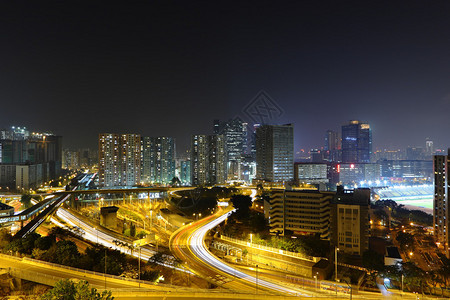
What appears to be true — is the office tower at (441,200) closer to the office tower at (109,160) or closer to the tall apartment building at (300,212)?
the tall apartment building at (300,212)

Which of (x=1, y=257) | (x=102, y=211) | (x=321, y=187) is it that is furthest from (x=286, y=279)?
(x=321, y=187)

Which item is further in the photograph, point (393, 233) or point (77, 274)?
point (393, 233)

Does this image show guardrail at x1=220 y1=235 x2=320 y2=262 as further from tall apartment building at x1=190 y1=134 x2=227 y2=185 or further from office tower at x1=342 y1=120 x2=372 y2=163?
office tower at x1=342 y1=120 x2=372 y2=163

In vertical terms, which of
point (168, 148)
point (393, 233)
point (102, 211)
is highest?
point (168, 148)

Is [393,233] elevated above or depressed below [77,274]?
below

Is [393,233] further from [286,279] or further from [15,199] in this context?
[15,199]

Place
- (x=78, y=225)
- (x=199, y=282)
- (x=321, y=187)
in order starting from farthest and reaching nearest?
(x=321, y=187) < (x=78, y=225) < (x=199, y=282)

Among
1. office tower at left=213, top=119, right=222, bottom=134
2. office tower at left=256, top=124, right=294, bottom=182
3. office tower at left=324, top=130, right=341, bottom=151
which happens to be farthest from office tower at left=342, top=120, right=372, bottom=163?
office tower at left=256, top=124, right=294, bottom=182
